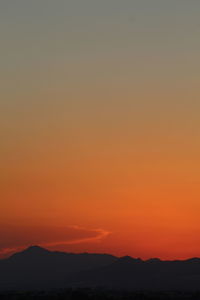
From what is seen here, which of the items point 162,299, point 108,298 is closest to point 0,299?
point 108,298

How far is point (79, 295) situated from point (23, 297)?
32.5 feet

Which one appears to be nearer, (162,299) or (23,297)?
(162,299)

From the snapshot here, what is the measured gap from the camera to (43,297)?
103m

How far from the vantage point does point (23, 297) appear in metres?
104

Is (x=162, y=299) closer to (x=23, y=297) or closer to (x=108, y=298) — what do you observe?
(x=108, y=298)

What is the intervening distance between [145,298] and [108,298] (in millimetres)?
4968

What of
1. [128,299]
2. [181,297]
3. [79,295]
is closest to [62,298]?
[79,295]

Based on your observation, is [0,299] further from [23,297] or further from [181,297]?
[181,297]

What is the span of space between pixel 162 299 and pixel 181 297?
486cm

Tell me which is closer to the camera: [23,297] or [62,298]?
[62,298]

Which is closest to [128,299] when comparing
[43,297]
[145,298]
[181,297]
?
[145,298]

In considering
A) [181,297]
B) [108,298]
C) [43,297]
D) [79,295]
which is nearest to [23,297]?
[43,297]

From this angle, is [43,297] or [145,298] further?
[43,297]

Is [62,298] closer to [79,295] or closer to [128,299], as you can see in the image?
[79,295]
